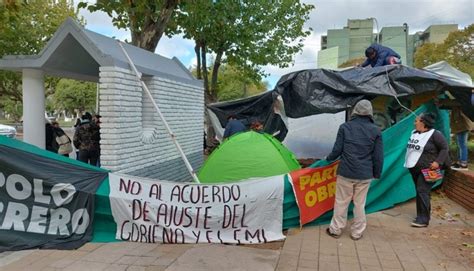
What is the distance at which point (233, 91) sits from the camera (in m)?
41.1

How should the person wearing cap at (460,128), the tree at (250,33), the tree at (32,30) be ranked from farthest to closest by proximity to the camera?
1. the tree at (32,30)
2. the tree at (250,33)
3. the person wearing cap at (460,128)

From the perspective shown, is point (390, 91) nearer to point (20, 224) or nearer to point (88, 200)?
point (88, 200)

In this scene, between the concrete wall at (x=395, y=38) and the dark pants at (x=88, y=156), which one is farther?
the concrete wall at (x=395, y=38)

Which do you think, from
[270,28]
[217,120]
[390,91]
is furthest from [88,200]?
[270,28]

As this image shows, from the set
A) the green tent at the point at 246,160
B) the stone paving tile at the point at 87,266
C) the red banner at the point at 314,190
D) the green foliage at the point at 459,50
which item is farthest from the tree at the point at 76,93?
the stone paving tile at the point at 87,266

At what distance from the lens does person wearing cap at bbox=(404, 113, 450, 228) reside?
6.10 m

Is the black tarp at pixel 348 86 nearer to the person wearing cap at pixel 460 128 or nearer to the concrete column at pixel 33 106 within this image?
the person wearing cap at pixel 460 128

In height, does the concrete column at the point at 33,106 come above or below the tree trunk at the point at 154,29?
below

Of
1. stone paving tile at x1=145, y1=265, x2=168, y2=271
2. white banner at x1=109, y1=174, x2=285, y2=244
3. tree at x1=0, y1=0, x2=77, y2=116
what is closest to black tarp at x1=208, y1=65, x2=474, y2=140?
white banner at x1=109, y1=174, x2=285, y2=244

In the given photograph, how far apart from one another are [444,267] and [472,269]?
0.30 m

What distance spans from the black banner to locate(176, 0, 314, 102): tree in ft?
30.6

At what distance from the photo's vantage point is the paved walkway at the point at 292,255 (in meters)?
4.62

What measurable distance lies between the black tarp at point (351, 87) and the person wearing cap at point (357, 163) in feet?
5.61

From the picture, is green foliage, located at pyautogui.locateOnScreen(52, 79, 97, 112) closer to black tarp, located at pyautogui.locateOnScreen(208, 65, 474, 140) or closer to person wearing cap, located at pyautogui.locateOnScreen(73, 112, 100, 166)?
person wearing cap, located at pyautogui.locateOnScreen(73, 112, 100, 166)
